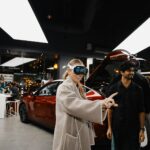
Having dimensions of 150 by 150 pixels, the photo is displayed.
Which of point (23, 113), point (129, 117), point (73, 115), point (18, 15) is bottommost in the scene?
point (23, 113)

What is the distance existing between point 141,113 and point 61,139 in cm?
117

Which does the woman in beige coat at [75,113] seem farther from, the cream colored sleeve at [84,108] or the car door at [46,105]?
the car door at [46,105]

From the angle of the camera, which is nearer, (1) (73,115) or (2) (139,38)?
(1) (73,115)

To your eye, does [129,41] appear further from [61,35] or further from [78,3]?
[61,35]

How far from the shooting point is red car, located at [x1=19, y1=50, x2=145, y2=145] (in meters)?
4.35

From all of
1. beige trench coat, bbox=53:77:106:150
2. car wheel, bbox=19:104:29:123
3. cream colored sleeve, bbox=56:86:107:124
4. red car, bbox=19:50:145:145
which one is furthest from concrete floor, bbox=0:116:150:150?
cream colored sleeve, bbox=56:86:107:124

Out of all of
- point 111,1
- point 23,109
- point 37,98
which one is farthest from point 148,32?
point 23,109

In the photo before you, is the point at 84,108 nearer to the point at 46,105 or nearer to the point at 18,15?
the point at 46,105

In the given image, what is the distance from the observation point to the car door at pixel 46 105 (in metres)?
6.12

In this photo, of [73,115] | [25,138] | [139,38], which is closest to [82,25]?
[139,38]

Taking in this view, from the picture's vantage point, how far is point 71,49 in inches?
515

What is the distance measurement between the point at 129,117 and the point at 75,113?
1.03 meters

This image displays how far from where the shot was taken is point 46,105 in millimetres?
6438

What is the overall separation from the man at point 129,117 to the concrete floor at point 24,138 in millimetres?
2683
